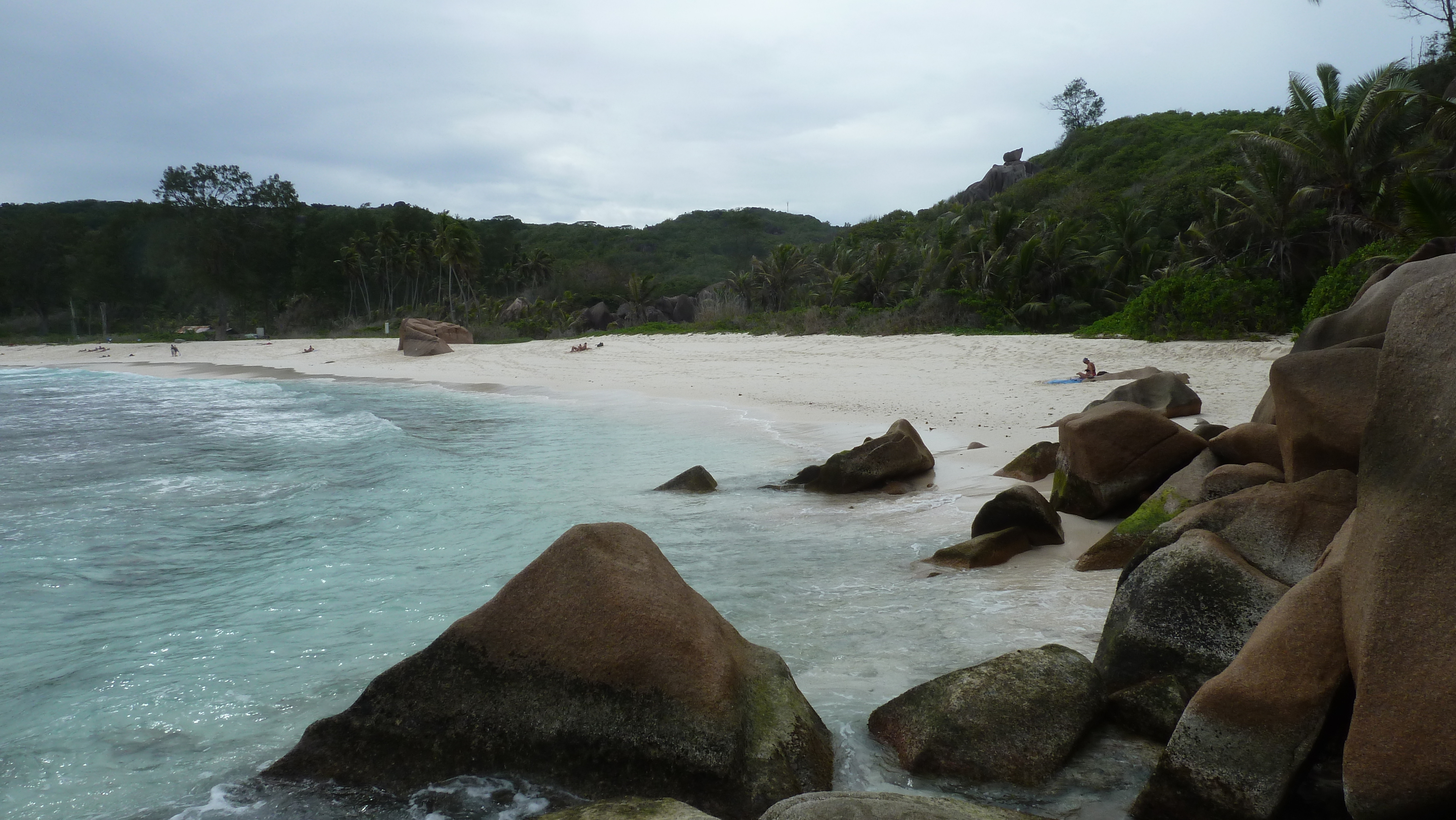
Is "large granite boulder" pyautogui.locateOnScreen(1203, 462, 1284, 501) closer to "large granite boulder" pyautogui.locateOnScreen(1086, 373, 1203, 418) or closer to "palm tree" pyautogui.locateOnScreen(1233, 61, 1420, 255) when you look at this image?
"large granite boulder" pyautogui.locateOnScreen(1086, 373, 1203, 418)

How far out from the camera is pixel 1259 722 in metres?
3.05

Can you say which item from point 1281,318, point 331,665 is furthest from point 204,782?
point 1281,318

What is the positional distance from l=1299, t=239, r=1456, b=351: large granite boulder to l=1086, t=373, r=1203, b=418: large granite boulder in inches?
163

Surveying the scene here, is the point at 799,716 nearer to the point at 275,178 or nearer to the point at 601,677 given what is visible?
the point at 601,677

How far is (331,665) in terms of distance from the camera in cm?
550

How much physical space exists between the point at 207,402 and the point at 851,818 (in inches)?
992

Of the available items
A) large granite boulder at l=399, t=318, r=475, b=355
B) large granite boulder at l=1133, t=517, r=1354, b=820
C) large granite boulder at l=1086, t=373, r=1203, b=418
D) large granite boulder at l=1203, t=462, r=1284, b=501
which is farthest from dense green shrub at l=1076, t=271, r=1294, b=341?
large granite boulder at l=399, t=318, r=475, b=355

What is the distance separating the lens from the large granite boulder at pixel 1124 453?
7090mm

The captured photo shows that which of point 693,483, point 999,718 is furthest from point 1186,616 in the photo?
point 693,483

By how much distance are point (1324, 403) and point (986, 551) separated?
2.51 meters

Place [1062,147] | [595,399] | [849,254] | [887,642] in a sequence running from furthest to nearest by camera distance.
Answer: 1. [1062,147]
2. [849,254]
3. [595,399]
4. [887,642]

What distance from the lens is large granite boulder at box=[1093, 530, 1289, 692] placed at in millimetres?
3945

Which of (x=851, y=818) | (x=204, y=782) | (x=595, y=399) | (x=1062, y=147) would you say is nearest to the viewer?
(x=851, y=818)

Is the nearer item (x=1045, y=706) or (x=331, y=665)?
(x=1045, y=706)
